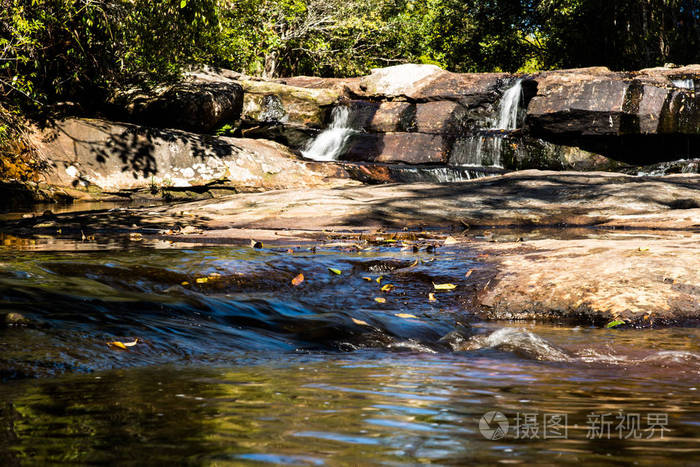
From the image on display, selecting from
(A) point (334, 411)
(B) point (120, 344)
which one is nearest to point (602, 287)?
(A) point (334, 411)

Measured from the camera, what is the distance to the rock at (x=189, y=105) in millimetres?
17938

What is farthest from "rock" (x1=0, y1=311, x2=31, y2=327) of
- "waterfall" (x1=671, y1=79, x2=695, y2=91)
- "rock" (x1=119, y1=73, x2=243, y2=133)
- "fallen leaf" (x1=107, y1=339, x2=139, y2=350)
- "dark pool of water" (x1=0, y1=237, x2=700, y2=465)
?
"waterfall" (x1=671, y1=79, x2=695, y2=91)

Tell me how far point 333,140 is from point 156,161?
6.47m

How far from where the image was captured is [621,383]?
2.87 meters

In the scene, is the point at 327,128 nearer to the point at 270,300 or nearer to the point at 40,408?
the point at 270,300

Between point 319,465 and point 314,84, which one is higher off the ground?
point 314,84

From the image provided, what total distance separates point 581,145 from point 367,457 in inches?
750

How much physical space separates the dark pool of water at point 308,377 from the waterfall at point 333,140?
14094mm

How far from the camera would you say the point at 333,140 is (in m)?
19.8

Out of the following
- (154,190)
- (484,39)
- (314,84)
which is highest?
(484,39)

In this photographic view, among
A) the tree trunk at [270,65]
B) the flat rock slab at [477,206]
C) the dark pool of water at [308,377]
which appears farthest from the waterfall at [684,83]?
the tree trunk at [270,65]

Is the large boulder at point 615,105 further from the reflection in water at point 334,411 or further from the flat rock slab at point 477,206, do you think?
the reflection in water at point 334,411

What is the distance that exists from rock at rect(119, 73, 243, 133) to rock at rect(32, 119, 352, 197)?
2.98m

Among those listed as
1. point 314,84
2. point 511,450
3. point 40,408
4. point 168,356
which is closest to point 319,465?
point 511,450
